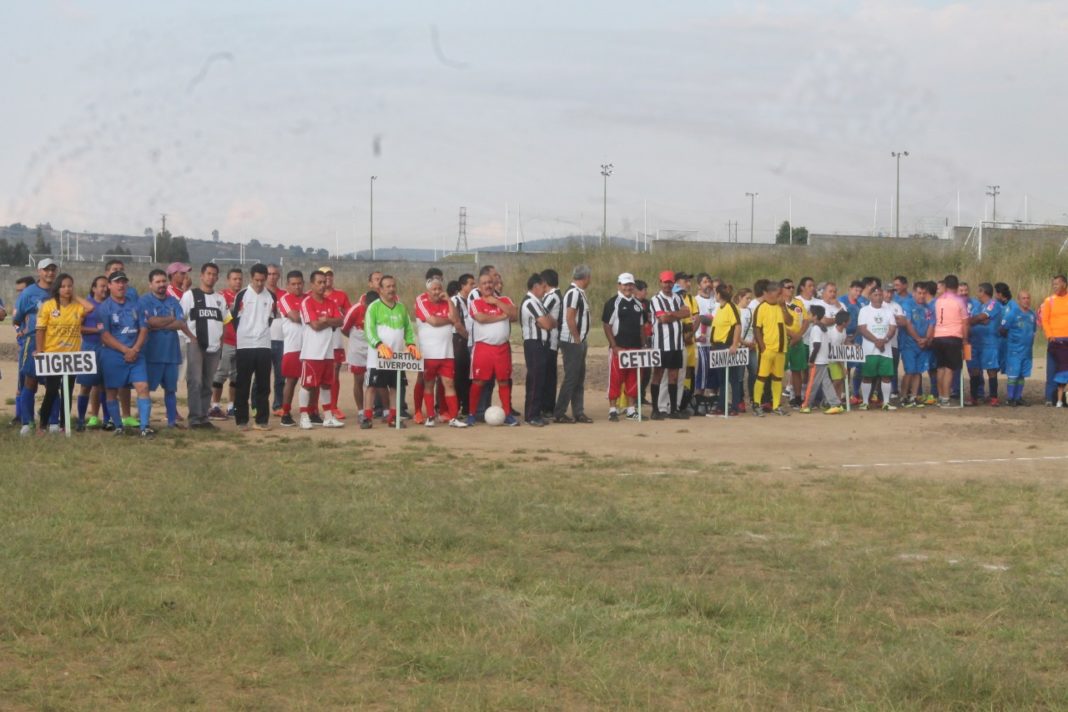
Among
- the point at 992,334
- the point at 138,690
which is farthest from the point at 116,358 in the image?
the point at 992,334

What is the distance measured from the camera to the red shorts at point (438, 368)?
55.4 ft

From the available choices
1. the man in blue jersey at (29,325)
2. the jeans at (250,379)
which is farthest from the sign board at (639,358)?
the man in blue jersey at (29,325)

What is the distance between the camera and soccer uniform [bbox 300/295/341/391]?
1616 cm

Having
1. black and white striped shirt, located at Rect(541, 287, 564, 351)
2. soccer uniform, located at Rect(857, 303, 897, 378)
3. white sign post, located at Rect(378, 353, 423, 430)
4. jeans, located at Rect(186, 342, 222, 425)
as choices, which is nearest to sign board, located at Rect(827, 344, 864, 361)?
soccer uniform, located at Rect(857, 303, 897, 378)

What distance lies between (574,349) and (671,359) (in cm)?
144

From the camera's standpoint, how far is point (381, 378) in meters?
16.9

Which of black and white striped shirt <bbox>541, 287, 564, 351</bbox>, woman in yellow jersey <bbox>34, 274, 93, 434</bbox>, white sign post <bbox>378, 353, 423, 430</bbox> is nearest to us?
woman in yellow jersey <bbox>34, 274, 93, 434</bbox>

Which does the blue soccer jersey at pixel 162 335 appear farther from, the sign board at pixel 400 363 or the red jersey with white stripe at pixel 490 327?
the red jersey with white stripe at pixel 490 327

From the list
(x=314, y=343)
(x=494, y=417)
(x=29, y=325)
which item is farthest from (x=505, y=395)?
(x=29, y=325)

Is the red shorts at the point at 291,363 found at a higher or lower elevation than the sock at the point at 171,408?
higher

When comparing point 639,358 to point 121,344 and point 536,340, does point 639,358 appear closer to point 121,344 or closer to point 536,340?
point 536,340

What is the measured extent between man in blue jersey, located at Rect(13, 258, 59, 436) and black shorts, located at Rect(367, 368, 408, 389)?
3.90 metres

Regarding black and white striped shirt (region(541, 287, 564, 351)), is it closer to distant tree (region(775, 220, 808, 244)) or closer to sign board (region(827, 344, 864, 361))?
sign board (region(827, 344, 864, 361))

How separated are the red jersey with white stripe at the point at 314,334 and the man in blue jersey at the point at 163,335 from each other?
1344mm
